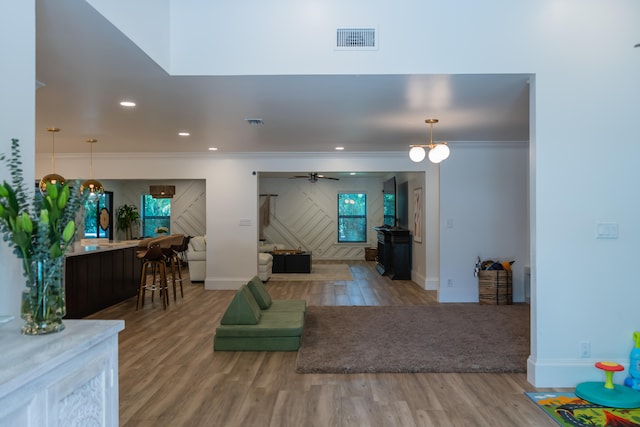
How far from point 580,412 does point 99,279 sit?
5.80m

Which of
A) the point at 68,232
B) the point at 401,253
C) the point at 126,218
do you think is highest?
the point at 68,232

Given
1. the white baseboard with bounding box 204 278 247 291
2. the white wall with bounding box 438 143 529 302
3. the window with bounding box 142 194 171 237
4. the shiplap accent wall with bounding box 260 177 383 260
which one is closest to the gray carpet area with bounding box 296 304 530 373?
the white wall with bounding box 438 143 529 302

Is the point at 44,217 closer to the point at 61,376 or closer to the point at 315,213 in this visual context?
the point at 61,376

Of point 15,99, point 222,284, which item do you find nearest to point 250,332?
point 15,99

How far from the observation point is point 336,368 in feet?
12.6

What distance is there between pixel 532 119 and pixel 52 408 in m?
3.58

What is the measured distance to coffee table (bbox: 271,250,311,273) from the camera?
32.7ft

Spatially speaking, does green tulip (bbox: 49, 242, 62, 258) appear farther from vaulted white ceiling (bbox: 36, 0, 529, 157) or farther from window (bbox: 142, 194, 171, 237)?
window (bbox: 142, 194, 171, 237)

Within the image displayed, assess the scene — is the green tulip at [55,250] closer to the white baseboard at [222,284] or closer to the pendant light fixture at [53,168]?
the pendant light fixture at [53,168]

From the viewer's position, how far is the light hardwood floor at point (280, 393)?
296 centimetres

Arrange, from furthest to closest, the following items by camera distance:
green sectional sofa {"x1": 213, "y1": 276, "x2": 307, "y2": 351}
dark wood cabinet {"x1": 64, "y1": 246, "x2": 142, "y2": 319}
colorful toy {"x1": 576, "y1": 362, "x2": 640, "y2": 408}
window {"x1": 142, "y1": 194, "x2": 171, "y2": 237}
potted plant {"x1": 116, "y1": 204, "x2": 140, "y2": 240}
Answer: window {"x1": 142, "y1": 194, "x2": 171, "y2": 237} < potted plant {"x1": 116, "y1": 204, "x2": 140, "y2": 240} < dark wood cabinet {"x1": 64, "y1": 246, "x2": 142, "y2": 319} < green sectional sofa {"x1": 213, "y1": 276, "x2": 307, "y2": 351} < colorful toy {"x1": 576, "y1": 362, "x2": 640, "y2": 408}

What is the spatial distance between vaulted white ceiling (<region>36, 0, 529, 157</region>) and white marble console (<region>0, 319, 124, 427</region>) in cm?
169

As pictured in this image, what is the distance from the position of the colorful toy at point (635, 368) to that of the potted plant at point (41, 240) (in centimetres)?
373

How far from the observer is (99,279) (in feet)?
20.2
